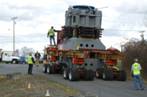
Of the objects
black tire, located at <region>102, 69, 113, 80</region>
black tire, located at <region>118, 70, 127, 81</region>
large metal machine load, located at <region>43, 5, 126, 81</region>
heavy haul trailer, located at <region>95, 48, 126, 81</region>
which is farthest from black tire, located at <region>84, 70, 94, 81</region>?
black tire, located at <region>118, 70, 127, 81</region>

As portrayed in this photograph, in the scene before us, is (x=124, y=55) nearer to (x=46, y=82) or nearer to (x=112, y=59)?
(x=112, y=59)

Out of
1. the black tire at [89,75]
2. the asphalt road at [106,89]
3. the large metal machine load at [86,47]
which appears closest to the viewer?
the asphalt road at [106,89]

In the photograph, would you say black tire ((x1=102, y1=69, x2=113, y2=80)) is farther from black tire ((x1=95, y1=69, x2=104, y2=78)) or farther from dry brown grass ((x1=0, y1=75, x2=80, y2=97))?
dry brown grass ((x1=0, y1=75, x2=80, y2=97))

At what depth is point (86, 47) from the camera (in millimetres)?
35562

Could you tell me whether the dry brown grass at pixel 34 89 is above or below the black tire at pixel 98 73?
below

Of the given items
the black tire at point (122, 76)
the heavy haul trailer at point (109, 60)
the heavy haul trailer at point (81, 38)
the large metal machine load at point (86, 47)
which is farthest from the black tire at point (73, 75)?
the black tire at point (122, 76)

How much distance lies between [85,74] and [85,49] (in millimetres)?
1982

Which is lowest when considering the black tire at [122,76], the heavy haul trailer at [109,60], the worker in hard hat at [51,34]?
the black tire at [122,76]

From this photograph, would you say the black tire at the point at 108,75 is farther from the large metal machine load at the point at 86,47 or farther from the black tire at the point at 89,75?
the black tire at the point at 89,75

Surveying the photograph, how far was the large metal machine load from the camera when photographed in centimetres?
3453

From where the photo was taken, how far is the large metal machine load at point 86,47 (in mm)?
34531

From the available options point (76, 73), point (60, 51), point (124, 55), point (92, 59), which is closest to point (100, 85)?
point (76, 73)

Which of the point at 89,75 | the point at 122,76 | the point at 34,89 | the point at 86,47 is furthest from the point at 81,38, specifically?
the point at 34,89

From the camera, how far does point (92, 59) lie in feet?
116
